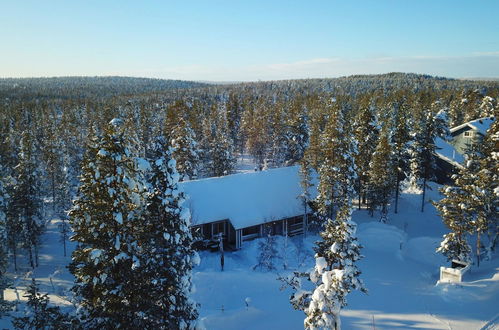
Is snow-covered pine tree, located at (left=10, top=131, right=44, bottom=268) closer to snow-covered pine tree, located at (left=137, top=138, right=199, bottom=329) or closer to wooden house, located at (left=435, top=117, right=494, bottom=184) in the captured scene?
snow-covered pine tree, located at (left=137, top=138, right=199, bottom=329)

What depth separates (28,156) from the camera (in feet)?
107

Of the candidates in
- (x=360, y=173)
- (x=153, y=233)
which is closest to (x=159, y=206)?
(x=153, y=233)

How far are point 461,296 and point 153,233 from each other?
58.4 ft

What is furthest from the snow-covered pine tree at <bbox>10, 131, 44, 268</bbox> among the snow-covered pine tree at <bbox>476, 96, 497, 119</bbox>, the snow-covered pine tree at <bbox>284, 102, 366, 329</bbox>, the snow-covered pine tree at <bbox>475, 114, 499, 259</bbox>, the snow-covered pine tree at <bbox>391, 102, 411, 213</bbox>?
the snow-covered pine tree at <bbox>476, 96, 497, 119</bbox>

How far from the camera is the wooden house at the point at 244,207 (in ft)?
101

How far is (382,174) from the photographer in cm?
3456

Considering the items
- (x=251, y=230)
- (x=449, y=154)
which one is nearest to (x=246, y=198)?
(x=251, y=230)

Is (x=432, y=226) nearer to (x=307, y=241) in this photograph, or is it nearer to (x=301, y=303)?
(x=307, y=241)

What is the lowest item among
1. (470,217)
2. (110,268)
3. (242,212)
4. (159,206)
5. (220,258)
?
(220,258)

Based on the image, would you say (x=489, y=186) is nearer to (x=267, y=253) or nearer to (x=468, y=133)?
(x=267, y=253)

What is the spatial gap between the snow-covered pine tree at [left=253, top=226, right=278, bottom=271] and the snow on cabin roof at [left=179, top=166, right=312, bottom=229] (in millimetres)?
1701

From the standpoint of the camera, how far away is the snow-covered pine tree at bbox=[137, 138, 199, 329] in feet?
44.4

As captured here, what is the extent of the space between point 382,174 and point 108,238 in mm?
28106

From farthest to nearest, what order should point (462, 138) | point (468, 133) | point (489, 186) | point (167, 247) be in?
point (462, 138) < point (468, 133) < point (489, 186) < point (167, 247)
